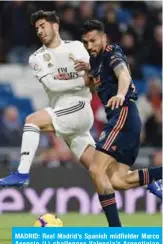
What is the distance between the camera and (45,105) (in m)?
15.2

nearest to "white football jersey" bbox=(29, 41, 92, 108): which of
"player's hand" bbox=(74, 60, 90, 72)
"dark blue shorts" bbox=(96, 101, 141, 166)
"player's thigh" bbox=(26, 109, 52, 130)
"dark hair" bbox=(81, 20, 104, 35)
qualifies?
"player's thigh" bbox=(26, 109, 52, 130)

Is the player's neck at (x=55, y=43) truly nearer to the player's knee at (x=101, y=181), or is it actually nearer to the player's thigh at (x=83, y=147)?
the player's thigh at (x=83, y=147)

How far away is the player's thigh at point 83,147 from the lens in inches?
370

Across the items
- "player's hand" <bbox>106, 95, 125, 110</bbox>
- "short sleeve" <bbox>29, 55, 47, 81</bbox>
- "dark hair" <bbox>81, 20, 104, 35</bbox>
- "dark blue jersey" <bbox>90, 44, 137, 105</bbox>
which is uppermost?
"dark hair" <bbox>81, 20, 104, 35</bbox>

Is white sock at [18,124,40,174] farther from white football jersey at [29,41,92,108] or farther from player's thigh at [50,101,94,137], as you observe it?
white football jersey at [29,41,92,108]

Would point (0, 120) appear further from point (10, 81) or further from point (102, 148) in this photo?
point (102, 148)

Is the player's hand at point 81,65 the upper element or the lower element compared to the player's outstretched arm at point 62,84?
upper

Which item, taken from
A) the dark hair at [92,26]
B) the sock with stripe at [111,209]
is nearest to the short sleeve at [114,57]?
the dark hair at [92,26]

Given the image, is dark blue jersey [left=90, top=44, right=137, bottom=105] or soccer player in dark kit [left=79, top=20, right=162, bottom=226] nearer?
soccer player in dark kit [left=79, top=20, right=162, bottom=226]

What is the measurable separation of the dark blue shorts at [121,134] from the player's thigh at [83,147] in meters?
0.73

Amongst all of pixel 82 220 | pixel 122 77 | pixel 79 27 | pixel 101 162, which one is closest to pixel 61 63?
pixel 122 77

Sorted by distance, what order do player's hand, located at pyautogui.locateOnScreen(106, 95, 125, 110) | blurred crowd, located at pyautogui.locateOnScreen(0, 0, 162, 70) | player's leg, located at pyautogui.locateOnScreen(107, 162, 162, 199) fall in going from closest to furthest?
player's hand, located at pyautogui.locateOnScreen(106, 95, 125, 110) → player's leg, located at pyautogui.locateOnScreen(107, 162, 162, 199) → blurred crowd, located at pyautogui.locateOnScreen(0, 0, 162, 70)

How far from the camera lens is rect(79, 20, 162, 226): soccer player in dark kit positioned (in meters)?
8.50

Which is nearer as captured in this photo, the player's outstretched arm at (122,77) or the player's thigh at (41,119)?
the player's outstretched arm at (122,77)
